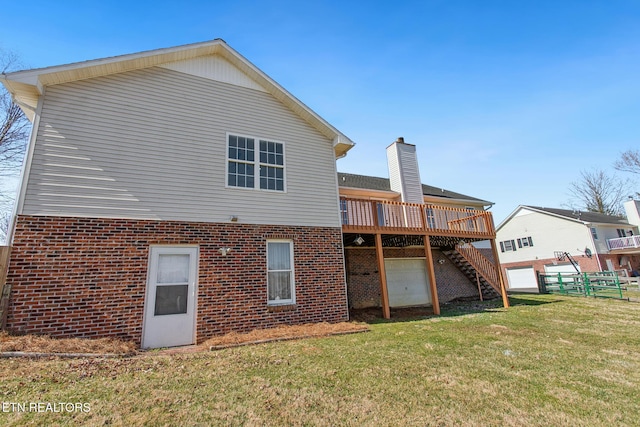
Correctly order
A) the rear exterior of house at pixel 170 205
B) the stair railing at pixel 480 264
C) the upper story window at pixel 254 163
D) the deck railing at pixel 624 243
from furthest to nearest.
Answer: the deck railing at pixel 624 243 < the stair railing at pixel 480 264 < the upper story window at pixel 254 163 < the rear exterior of house at pixel 170 205

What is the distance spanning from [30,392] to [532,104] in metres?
15.2

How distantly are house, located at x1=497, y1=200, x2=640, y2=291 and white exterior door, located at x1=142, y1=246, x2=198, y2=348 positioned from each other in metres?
27.6

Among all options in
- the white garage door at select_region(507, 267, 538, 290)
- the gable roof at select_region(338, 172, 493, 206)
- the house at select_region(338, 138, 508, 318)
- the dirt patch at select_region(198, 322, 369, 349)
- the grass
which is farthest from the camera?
the white garage door at select_region(507, 267, 538, 290)

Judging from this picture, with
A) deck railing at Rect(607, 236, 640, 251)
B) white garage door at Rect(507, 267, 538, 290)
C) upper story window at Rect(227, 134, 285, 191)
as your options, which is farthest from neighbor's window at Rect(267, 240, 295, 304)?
deck railing at Rect(607, 236, 640, 251)

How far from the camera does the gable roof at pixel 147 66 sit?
671 centimetres

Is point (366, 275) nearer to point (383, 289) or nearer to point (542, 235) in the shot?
point (383, 289)

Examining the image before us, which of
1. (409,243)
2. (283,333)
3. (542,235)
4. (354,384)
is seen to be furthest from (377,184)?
(542,235)

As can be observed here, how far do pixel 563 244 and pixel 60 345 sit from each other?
34112 millimetres

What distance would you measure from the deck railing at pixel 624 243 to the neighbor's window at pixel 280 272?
3230 centimetres

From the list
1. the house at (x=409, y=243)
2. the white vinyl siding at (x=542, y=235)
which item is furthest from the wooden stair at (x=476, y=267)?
the white vinyl siding at (x=542, y=235)

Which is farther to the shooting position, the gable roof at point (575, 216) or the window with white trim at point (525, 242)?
the window with white trim at point (525, 242)

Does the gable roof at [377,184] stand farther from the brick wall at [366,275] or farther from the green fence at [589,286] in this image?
the green fence at [589,286]

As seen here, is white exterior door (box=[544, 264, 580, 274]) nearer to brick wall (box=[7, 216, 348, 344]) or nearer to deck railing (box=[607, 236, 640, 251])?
deck railing (box=[607, 236, 640, 251])

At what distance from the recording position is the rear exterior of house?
20.6 ft
